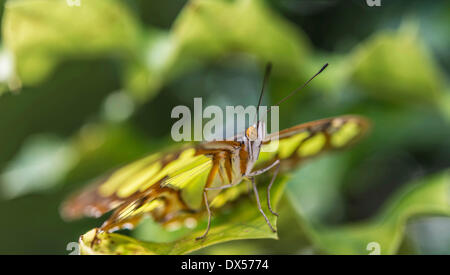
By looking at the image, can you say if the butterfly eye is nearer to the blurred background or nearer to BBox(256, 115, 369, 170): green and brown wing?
BBox(256, 115, 369, 170): green and brown wing

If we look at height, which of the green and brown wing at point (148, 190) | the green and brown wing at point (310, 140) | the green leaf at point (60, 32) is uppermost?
the green leaf at point (60, 32)

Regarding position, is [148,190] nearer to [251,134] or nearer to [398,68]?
[251,134]

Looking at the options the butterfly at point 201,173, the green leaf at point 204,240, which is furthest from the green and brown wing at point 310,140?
the green leaf at point 204,240

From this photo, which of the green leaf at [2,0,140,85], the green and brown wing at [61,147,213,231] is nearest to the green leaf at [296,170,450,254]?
the green and brown wing at [61,147,213,231]

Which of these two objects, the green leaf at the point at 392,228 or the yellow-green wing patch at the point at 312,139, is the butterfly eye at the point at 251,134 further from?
the green leaf at the point at 392,228

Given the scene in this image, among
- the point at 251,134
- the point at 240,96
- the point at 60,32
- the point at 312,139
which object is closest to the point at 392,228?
the point at 312,139

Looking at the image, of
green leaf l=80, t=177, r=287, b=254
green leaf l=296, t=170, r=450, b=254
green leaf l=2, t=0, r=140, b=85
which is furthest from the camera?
green leaf l=2, t=0, r=140, b=85

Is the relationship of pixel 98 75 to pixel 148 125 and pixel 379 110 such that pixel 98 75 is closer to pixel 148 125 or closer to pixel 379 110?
pixel 148 125
